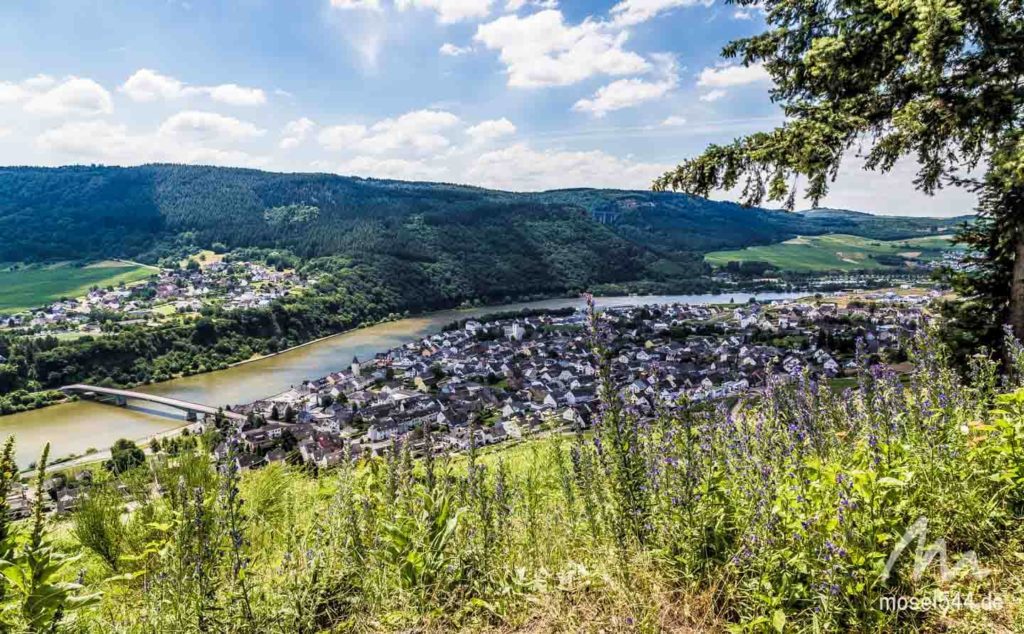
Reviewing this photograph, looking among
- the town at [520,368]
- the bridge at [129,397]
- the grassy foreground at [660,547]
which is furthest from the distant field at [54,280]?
the grassy foreground at [660,547]

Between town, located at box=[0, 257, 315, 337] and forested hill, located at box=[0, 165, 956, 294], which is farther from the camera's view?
forested hill, located at box=[0, 165, 956, 294]

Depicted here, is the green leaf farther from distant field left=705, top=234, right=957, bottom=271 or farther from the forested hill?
distant field left=705, top=234, right=957, bottom=271

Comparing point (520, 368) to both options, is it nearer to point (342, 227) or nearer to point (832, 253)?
point (342, 227)

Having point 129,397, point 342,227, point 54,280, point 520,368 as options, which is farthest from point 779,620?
point 342,227

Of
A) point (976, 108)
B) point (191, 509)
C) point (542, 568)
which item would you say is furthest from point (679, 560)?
point (976, 108)

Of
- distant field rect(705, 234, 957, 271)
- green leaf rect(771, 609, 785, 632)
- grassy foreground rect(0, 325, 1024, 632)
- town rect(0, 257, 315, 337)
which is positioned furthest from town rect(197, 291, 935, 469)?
distant field rect(705, 234, 957, 271)

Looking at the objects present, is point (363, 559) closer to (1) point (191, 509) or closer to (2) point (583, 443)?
(1) point (191, 509)
